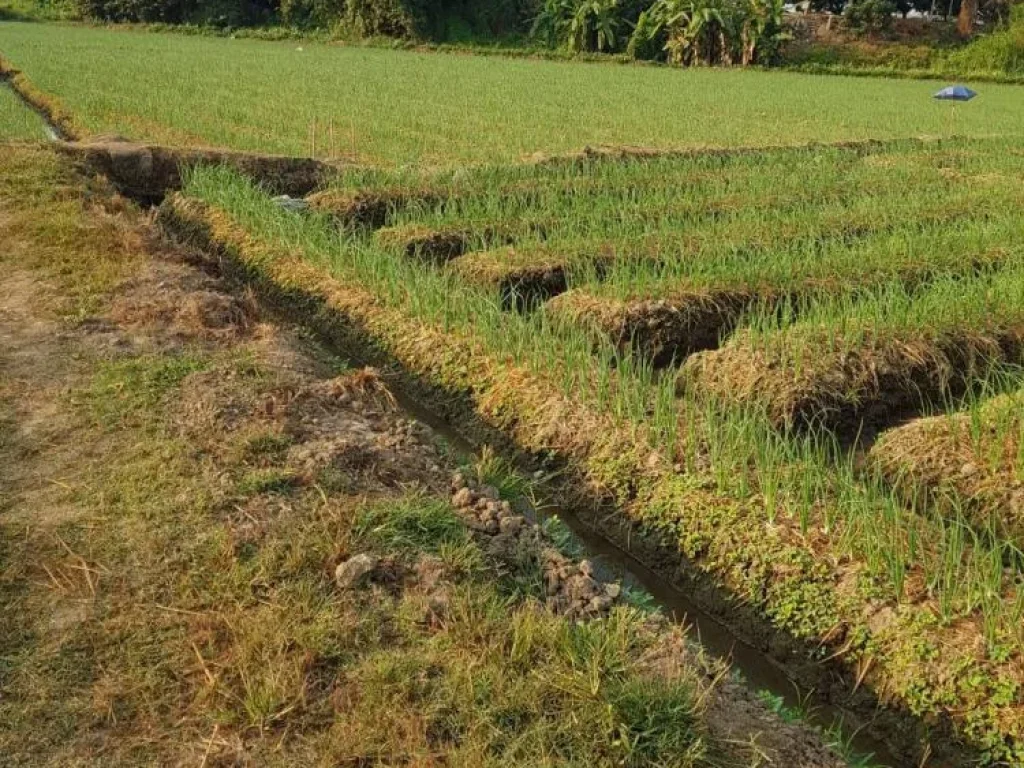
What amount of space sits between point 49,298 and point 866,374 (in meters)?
4.42

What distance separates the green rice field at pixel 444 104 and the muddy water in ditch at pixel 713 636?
23.7 ft

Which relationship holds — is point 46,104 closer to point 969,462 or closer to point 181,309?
point 181,309

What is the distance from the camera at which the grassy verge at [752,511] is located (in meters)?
2.74

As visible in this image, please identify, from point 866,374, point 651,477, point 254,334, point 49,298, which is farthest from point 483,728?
point 49,298

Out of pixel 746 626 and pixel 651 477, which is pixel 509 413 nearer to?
pixel 651 477

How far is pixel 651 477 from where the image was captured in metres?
3.82

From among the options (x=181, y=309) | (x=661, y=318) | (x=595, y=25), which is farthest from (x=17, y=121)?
(x=595, y=25)

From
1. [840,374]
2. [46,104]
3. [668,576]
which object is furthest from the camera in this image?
[46,104]

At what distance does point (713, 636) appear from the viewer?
3.29 meters

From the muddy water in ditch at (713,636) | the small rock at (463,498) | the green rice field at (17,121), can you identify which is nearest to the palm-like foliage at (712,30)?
the green rice field at (17,121)

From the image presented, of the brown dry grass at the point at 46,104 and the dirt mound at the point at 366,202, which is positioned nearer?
the dirt mound at the point at 366,202

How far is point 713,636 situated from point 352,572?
133 centimetres

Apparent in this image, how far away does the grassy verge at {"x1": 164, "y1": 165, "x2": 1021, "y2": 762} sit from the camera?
2744 mm

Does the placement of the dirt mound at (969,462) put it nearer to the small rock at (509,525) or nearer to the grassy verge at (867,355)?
the grassy verge at (867,355)
